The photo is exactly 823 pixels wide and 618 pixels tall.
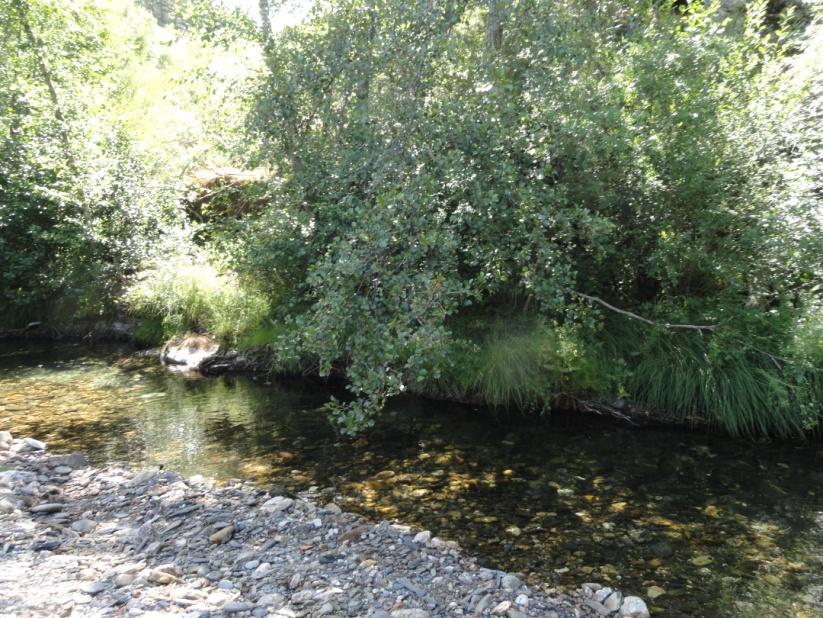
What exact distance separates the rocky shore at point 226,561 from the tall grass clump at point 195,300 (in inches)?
227

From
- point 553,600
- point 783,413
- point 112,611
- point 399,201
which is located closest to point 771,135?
point 783,413

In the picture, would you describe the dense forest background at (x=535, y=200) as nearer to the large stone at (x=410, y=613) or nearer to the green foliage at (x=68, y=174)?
the large stone at (x=410, y=613)

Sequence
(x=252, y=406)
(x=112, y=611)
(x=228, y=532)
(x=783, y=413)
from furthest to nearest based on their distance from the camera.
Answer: (x=252, y=406), (x=783, y=413), (x=228, y=532), (x=112, y=611)

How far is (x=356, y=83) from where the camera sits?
367 inches

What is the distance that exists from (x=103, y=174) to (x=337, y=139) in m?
7.99

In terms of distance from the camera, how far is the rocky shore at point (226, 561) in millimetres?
4836

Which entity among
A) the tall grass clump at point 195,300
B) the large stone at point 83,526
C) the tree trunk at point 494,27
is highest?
the tree trunk at point 494,27

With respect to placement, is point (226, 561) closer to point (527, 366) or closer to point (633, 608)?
point (633, 608)

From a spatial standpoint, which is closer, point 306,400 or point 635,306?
point 635,306

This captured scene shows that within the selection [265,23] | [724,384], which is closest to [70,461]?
[265,23]

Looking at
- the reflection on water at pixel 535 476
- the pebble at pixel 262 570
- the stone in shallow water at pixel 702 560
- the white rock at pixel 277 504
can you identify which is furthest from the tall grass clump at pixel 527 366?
the pebble at pixel 262 570

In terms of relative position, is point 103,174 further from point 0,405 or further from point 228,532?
point 228,532

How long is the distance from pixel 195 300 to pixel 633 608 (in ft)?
37.2

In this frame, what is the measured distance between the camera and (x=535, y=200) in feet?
25.1
